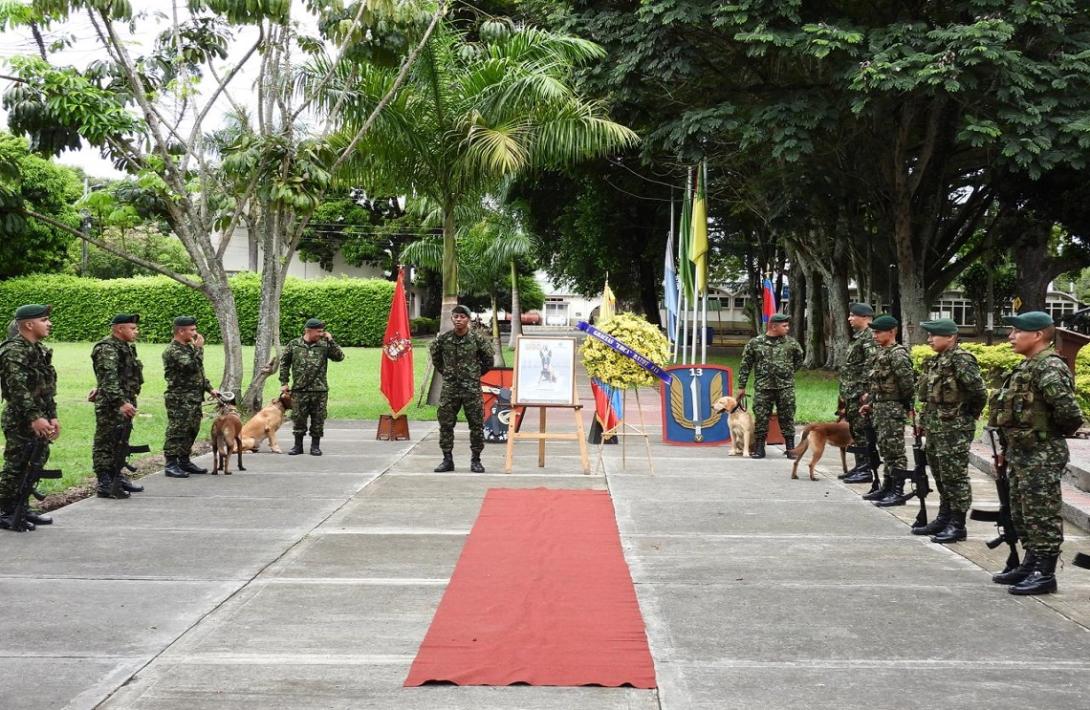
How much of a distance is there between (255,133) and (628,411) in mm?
8725

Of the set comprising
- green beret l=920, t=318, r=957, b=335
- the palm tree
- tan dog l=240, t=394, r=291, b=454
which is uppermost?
the palm tree

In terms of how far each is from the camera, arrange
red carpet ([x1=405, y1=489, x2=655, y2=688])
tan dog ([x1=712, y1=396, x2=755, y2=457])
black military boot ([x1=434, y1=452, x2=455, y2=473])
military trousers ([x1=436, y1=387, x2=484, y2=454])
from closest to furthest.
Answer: red carpet ([x1=405, y1=489, x2=655, y2=688])
military trousers ([x1=436, y1=387, x2=484, y2=454])
black military boot ([x1=434, y1=452, x2=455, y2=473])
tan dog ([x1=712, y1=396, x2=755, y2=457])

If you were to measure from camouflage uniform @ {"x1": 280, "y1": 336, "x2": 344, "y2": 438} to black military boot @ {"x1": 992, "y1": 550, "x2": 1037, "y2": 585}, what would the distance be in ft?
30.2

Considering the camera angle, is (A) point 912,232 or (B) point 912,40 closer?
(B) point 912,40

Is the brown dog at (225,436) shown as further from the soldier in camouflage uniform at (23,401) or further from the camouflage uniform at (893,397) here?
the camouflage uniform at (893,397)

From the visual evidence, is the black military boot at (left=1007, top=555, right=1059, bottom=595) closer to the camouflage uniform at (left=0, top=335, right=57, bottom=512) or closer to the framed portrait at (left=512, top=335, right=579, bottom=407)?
the framed portrait at (left=512, top=335, right=579, bottom=407)

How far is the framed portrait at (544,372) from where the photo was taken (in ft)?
45.2

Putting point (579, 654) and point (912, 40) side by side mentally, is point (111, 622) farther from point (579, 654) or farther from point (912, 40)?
point (912, 40)

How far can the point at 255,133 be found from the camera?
1844 cm

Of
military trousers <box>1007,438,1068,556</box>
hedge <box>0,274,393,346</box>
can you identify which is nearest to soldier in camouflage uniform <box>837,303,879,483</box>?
military trousers <box>1007,438,1068,556</box>

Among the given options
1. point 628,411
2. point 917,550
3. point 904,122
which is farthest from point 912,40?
point 917,550

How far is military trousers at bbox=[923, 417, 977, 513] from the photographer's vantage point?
359 inches

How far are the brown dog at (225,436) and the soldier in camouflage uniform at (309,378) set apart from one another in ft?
4.92

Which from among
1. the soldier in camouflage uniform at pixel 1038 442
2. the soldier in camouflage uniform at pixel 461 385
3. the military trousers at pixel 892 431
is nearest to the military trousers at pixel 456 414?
the soldier in camouflage uniform at pixel 461 385
